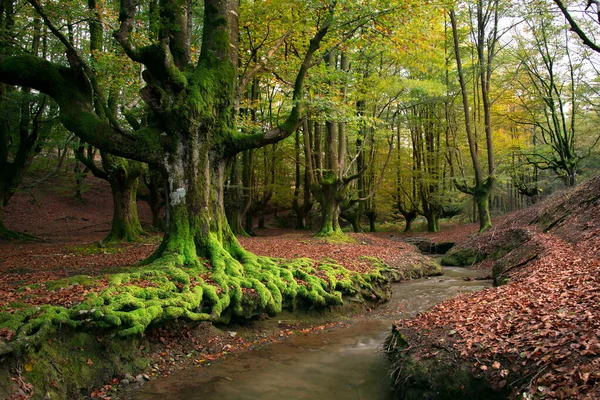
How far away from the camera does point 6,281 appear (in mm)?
7145

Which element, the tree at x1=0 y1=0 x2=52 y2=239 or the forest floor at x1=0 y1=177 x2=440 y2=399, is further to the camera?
the tree at x1=0 y1=0 x2=52 y2=239

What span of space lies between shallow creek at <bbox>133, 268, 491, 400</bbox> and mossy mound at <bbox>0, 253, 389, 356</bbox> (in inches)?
34.2

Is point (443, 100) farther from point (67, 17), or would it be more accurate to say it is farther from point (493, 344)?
point (493, 344)

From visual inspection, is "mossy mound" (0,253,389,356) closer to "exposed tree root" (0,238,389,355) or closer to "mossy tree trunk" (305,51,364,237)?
"exposed tree root" (0,238,389,355)

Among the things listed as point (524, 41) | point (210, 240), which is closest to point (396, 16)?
point (210, 240)

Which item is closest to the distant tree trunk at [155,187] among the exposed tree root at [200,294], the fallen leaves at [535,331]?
the exposed tree root at [200,294]

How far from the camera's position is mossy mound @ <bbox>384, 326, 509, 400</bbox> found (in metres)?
4.11

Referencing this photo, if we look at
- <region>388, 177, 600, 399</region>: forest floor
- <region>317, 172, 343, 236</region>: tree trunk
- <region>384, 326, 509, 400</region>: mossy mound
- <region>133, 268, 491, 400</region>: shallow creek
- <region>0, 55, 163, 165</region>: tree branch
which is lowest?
<region>133, 268, 491, 400</region>: shallow creek

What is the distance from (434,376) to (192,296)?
388 centimetres

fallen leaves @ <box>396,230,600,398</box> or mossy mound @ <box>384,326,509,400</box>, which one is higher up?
fallen leaves @ <box>396,230,600,398</box>

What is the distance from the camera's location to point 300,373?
226 inches

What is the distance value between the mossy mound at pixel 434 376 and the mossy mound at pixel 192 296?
312 cm

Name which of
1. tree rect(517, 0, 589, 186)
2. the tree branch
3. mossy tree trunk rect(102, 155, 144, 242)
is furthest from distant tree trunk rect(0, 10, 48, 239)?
tree rect(517, 0, 589, 186)

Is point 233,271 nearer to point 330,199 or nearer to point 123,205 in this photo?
point 123,205
